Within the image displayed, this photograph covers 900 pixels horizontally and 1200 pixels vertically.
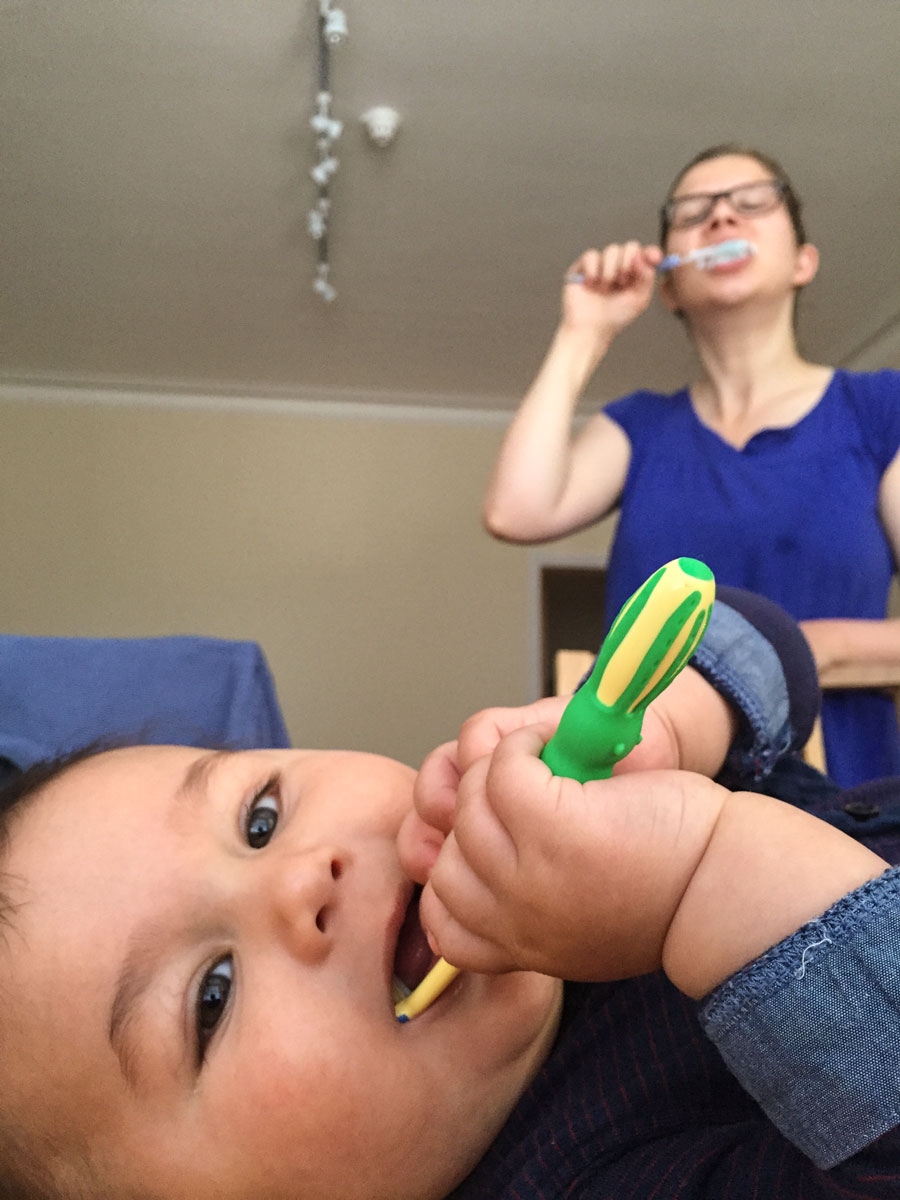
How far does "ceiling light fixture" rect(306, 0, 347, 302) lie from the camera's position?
55.9 inches

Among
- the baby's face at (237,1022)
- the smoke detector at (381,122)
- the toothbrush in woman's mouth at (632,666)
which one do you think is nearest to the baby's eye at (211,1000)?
the baby's face at (237,1022)

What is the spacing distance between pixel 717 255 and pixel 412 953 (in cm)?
87

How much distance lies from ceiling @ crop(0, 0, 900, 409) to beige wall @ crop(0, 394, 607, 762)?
1.23ft

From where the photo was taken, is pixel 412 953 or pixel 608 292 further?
pixel 608 292

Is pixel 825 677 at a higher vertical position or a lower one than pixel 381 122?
lower

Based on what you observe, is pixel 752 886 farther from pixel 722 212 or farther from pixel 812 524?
pixel 722 212

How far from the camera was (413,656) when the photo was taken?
9.58ft

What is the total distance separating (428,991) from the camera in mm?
424

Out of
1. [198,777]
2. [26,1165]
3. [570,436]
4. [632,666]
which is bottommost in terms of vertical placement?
[26,1165]

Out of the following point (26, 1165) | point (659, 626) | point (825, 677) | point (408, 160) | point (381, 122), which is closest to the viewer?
point (659, 626)

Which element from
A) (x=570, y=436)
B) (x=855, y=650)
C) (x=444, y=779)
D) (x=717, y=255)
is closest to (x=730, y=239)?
(x=717, y=255)

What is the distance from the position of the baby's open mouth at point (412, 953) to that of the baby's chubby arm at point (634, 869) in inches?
6.6

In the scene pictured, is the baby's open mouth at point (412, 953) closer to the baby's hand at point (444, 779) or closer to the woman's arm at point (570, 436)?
the baby's hand at point (444, 779)

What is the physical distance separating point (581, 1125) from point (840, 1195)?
0.18 meters
